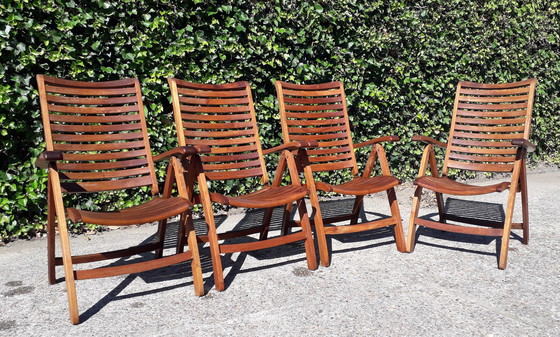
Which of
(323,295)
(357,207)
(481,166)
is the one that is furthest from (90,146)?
(481,166)

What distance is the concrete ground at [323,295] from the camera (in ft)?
8.10

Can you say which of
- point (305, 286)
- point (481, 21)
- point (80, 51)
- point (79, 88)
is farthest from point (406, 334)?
point (481, 21)

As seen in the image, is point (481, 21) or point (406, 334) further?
point (481, 21)

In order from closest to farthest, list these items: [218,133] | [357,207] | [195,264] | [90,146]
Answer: [195,264]
[90,146]
[218,133]
[357,207]

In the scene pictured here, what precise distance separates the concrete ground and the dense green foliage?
3.66ft

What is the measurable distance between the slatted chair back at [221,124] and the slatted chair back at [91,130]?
305 millimetres

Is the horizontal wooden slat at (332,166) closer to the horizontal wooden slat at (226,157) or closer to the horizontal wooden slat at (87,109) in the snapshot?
the horizontal wooden slat at (226,157)

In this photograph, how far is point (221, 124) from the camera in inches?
141

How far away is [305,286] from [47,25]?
2619 millimetres

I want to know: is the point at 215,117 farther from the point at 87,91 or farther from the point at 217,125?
the point at 87,91

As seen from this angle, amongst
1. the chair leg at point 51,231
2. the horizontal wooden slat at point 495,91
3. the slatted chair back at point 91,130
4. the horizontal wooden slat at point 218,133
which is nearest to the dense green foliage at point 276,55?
the slatted chair back at point 91,130

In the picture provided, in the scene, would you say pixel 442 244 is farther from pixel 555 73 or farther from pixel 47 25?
pixel 555 73

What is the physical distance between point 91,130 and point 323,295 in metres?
1.75

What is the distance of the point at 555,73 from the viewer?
6820 millimetres
